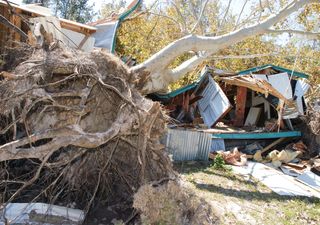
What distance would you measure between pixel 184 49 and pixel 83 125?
12.4ft

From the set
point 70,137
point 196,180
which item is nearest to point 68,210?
point 70,137

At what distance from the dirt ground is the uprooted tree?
138 cm

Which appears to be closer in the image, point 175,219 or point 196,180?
point 175,219

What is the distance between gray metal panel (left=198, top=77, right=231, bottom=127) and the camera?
41.5ft

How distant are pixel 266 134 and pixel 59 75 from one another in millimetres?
8391

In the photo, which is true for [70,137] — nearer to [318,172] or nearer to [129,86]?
[129,86]

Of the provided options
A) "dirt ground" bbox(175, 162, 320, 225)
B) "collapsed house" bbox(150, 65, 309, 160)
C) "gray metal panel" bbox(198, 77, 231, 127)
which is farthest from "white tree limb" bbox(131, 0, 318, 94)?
"gray metal panel" bbox(198, 77, 231, 127)

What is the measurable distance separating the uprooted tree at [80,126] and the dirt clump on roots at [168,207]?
627 millimetres

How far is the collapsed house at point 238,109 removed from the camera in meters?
11.3

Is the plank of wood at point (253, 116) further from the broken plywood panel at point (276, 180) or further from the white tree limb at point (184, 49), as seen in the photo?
the white tree limb at point (184, 49)

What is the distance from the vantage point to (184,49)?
9.13 meters

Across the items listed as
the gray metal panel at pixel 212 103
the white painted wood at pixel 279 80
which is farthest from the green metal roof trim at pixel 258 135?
the white painted wood at pixel 279 80

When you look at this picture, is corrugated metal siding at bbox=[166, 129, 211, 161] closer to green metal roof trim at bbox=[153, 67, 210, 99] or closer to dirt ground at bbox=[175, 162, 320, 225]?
dirt ground at bbox=[175, 162, 320, 225]

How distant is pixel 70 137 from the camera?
18.1ft
